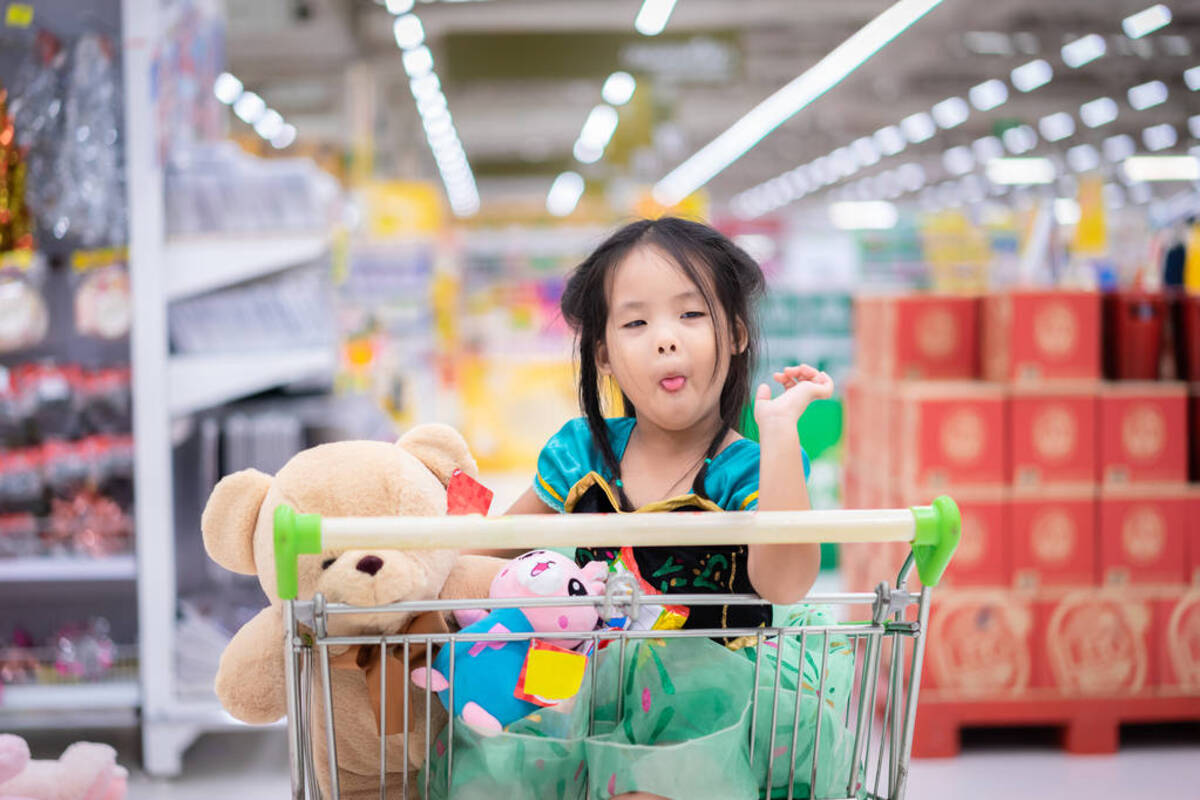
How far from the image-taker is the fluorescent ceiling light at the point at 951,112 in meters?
19.1

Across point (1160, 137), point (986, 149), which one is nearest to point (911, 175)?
point (986, 149)

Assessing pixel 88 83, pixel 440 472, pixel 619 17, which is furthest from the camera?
pixel 619 17

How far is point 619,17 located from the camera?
1130 centimetres

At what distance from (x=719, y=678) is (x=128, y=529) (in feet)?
9.13

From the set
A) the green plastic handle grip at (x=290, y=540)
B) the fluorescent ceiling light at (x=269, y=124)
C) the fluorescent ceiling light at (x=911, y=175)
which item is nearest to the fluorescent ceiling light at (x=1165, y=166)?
the fluorescent ceiling light at (x=911, y=175)

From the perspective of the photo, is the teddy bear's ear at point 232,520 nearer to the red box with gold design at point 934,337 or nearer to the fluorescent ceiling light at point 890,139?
the red box with gold design at point 934,337

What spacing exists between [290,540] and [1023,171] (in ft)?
79.8

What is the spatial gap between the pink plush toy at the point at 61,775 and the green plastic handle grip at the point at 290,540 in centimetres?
82

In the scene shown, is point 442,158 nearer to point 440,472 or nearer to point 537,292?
point 537,292

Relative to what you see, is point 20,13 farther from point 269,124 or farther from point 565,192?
point 565,192

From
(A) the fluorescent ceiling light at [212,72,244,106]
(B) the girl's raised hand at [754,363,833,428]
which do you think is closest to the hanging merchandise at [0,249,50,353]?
(B) the girl's raised hand at [754,363,833,428]

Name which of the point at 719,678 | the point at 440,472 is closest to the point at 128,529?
the point at 440,472

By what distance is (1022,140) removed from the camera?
869 inches

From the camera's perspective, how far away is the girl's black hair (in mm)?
1560
